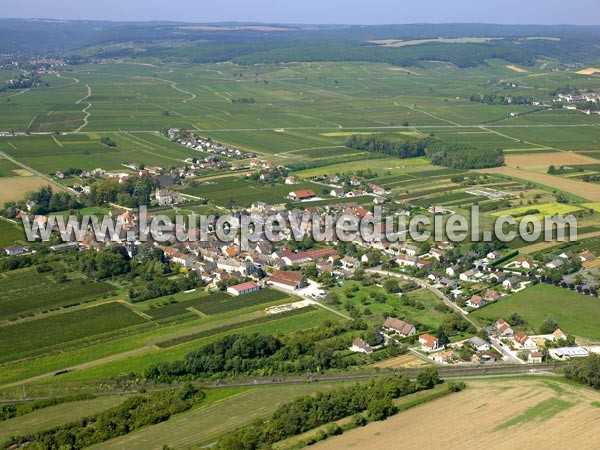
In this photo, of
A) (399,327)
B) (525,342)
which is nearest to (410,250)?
(399,327)

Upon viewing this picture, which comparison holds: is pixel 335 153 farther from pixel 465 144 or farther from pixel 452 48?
pixel 452 48

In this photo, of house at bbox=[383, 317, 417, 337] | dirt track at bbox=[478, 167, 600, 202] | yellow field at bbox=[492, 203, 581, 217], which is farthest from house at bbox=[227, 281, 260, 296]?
dirt track at bbox=[478, 167, 600, 202]

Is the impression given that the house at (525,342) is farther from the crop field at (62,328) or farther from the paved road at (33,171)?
the paved road at (33,171)

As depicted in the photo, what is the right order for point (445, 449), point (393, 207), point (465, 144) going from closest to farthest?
point (445, 449) < point (393, 207) < point (465, 144)

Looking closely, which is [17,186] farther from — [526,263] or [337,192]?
[526,263]

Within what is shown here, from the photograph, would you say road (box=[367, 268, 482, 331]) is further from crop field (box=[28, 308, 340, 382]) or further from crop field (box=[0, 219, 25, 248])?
crop field (box=[0, 219, 25, 248])

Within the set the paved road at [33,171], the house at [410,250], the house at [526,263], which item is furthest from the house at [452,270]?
the paved road at [33,171]

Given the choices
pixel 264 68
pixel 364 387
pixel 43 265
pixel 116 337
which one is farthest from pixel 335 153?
pixel 264 68
